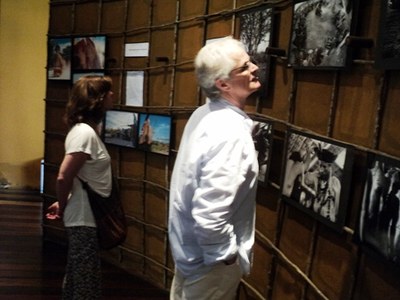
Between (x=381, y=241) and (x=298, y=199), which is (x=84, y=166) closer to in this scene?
(x=298, y=199)

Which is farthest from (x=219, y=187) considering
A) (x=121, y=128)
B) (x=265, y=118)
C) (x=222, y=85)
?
(x=121, y=128)

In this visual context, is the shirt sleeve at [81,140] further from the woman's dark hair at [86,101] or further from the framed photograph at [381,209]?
the framed photograph at [381,209]

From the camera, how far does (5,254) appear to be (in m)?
3.21

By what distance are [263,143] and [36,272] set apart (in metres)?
1.75

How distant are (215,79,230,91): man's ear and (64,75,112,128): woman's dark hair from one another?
0.72 m

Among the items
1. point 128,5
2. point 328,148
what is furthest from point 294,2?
point 128,5

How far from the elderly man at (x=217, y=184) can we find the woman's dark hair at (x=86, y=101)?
1.92ft

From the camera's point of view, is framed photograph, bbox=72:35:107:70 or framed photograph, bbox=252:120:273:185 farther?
framed photograph, bbox=72:35:107:70

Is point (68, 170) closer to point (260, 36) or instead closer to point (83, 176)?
point (83, 176)

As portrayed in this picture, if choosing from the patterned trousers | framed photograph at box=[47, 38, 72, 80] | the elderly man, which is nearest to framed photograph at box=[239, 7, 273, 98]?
the elderly man

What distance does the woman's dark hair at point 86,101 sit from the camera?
6.44 feet

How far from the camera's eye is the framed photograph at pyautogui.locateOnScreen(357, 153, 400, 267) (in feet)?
3.92

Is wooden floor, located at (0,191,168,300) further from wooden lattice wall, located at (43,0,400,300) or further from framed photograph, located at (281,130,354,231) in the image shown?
framed photograph, located at (281,130,354,231)

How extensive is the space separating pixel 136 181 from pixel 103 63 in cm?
74
